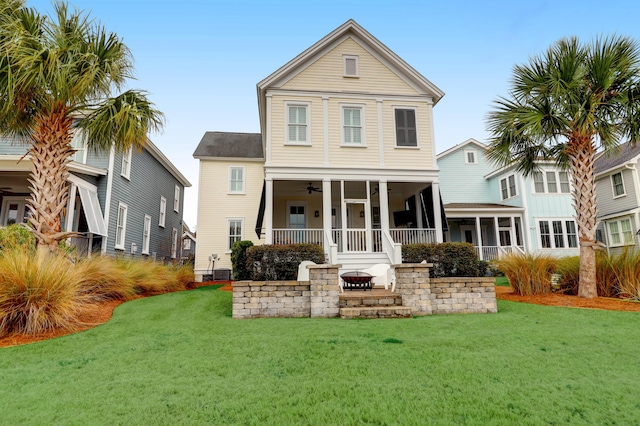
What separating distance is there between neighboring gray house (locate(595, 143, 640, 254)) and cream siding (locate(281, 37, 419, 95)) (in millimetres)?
10946

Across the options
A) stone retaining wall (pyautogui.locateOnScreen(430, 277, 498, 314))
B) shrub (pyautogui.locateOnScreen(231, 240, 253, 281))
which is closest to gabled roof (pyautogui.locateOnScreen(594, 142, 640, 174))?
stone retaining wall (pyautogui.locateOnScreen(430, 277, 498, 314))

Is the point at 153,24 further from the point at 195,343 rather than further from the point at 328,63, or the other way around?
Answer: the point at 195,343

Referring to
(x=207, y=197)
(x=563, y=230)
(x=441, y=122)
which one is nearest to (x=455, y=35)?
(x=441, y=122)

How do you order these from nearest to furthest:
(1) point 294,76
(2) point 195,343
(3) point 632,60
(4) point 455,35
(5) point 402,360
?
(5) point 402,360 → (2) point 195,343 → (3) point 632,60 → (1) point 294,76 → (4) point 455,35

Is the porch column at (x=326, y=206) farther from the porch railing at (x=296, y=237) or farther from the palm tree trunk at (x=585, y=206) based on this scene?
the palm tree trunk at (x=585, y=206)

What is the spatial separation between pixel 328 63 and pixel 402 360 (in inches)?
452

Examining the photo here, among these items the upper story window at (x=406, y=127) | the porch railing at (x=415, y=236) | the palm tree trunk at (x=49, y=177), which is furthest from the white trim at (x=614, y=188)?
the palm tree trunk at (x=49, y=177)

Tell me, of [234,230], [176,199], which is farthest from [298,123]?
[176,199]

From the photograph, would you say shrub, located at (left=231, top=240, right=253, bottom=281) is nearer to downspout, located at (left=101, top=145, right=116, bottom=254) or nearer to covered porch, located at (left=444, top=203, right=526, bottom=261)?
downspout, located at (left=101, top=145, right=116, bottom=254)

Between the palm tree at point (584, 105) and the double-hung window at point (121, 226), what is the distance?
14585mm

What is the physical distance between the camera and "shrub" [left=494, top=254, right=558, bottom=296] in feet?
29.0

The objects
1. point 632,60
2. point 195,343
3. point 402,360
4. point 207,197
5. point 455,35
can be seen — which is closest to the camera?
point 402,360

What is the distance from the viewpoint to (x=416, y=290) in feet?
22.3

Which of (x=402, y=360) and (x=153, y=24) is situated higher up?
(x=153, y=24)
